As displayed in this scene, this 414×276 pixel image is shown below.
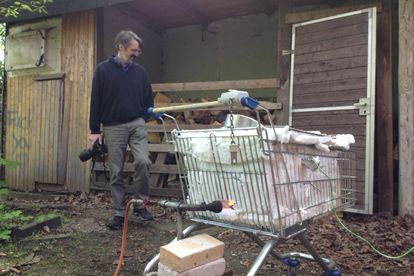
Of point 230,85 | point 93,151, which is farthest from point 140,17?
point 93,151

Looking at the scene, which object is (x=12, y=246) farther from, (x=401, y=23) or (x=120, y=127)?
(x=401, y=23)

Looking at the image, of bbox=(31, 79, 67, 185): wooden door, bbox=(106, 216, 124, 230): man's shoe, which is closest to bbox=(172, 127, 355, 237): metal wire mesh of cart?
bbox=(106, 216, 124, 230): man's shoe

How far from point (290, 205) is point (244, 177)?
0.27m

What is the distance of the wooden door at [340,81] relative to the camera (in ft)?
16.5

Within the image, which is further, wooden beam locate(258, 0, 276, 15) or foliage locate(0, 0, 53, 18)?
wooden beam locate(258, 0, 276, 15)

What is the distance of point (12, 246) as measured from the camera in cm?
384

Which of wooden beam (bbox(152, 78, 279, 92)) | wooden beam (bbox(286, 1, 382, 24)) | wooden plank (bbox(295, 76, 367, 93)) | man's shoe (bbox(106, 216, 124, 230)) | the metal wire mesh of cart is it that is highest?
wooden beam (bbox(286, 1, 382, 24))

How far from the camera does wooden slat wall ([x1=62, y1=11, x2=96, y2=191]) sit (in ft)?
22.8

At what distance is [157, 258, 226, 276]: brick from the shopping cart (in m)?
0.21

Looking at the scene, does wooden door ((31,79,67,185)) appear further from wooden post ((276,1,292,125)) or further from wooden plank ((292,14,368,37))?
wooden plank ((292,14,368,37))

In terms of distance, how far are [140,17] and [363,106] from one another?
5372 mm

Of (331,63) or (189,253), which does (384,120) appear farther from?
(189,253)

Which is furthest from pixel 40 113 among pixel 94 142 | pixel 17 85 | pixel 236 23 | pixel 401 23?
pixel 401 23

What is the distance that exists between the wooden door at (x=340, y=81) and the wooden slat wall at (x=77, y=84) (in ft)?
11.4
